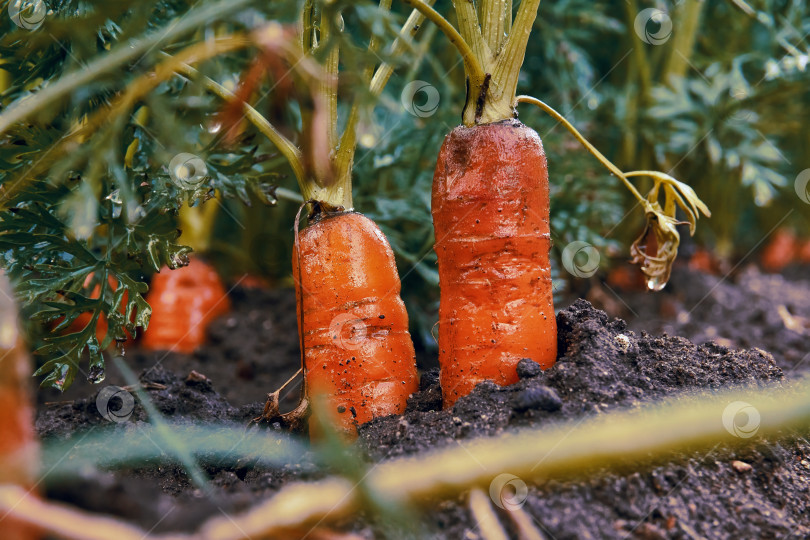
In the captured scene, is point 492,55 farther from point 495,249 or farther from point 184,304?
point 184,304

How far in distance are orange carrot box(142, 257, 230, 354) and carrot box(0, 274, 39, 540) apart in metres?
1.47

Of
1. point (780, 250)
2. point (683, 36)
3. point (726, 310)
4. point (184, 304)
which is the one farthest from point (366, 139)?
point (780, 250)

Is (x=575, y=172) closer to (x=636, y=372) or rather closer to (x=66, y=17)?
(x=636, y=372)

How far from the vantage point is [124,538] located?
675 millimetres

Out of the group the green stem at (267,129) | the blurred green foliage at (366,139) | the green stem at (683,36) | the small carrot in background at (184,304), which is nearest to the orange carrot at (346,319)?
the green stem at (267,129)

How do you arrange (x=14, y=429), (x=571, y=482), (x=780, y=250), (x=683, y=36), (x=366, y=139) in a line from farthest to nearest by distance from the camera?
(x=780, y=250) → (x=683, y=36) → (x=366, y=139) → (x=571, y=482) → (x=14, y=429)

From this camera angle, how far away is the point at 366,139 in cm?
197

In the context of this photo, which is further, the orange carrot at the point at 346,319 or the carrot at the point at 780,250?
the carrot at the point at 780,250

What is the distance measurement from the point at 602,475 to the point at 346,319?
0.49 m

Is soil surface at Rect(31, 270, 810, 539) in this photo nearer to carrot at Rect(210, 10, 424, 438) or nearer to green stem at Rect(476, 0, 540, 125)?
carrot at Rect(210, 10, 424, 438)

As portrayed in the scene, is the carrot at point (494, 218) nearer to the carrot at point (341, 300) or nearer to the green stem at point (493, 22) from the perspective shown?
the green stem at point (493, 22)

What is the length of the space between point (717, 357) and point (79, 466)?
3.18 feet

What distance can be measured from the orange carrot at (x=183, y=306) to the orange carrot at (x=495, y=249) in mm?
1245

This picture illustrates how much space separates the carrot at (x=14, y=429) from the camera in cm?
63
